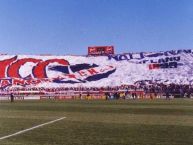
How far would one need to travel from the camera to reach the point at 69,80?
378 feet

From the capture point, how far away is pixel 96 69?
117 meters

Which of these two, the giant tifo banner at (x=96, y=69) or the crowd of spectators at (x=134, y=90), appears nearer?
the crowd of spectators at (x=134, y=90)

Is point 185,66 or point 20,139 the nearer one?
point 20,139

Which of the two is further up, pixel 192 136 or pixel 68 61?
pixel 68 61

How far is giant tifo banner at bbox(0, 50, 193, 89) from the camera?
4311 inches

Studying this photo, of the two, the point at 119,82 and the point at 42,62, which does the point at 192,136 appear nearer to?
the point at 119,82

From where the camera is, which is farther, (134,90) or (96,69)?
(96,69)

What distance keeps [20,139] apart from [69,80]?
9641 centimetres

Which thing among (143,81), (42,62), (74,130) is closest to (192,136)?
(74,130)

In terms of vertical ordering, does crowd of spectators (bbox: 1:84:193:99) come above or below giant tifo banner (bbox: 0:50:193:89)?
below

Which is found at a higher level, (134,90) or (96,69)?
(96,69)

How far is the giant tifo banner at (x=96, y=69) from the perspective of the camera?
110m

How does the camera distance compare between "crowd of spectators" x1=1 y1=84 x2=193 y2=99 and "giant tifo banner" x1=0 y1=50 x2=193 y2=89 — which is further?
"giant tifo banner" x1=0 y1=50 x2=193 y2=89

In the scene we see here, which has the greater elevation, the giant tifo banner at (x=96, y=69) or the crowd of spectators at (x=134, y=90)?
the giant tifo banner at (x=96, y=69)
